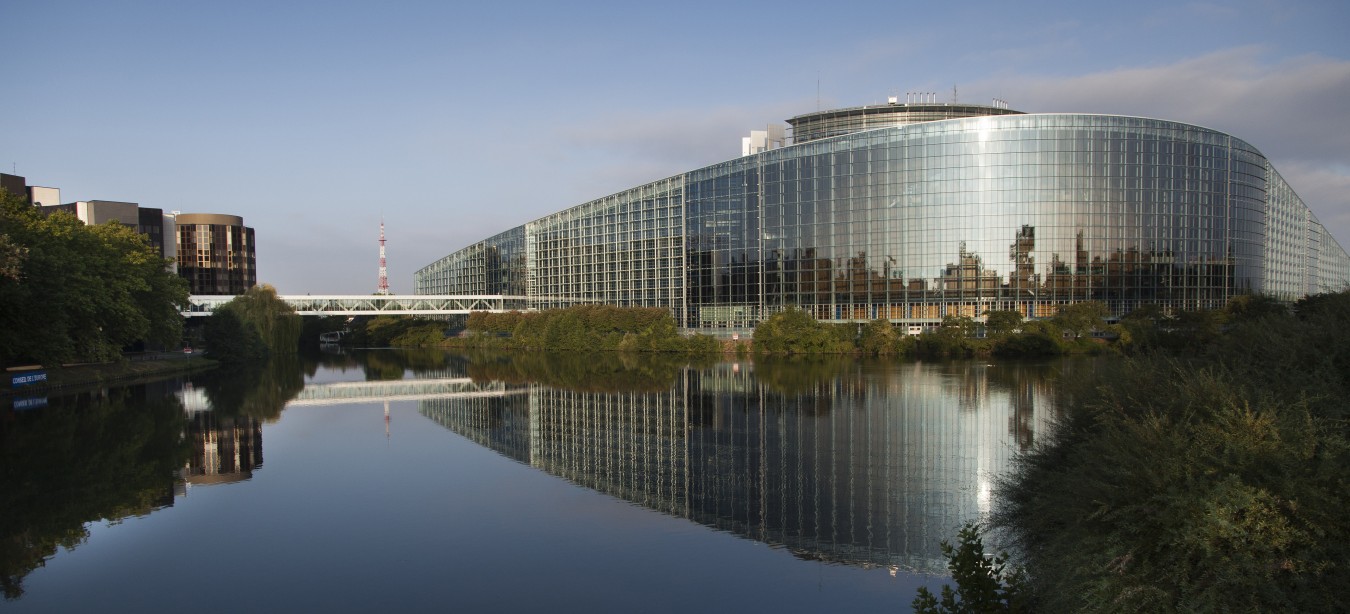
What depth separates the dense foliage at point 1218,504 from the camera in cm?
823

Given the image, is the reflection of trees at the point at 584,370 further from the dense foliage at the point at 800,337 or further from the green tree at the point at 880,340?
the green tree at the point at 880,340

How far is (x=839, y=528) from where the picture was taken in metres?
16.2

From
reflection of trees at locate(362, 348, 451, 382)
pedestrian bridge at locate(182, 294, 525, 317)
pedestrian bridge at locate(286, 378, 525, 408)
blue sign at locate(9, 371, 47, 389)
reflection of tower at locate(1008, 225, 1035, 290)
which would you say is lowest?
reflection of trees at locate(362, 348, 451, 382)

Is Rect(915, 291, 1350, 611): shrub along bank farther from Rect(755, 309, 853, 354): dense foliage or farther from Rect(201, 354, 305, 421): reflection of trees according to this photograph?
Rect(755, 309, 853, 354): dense foliage

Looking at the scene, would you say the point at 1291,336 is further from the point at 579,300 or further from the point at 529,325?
the point at 579,300

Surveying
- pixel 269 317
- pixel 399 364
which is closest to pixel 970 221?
pixel 399 364

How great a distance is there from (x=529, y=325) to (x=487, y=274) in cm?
2981

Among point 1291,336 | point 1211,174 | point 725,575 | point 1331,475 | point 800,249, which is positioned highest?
point 1211,174

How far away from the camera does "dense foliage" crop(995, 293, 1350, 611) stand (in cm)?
823

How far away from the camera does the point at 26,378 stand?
42.0 metres

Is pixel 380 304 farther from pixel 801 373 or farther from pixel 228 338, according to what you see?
pixel 801 373

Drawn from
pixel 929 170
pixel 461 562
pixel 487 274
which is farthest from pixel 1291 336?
pixel 487 274

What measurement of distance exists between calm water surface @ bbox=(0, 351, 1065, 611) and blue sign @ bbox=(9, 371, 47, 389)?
5250 millimetres

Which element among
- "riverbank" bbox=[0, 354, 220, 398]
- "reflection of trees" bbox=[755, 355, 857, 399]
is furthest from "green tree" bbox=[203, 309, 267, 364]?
"reflection of trees" bbox=[755, 355, 857, 399]
